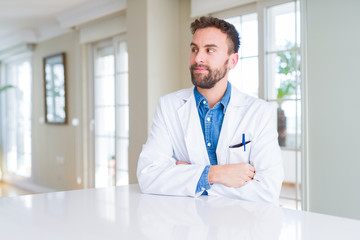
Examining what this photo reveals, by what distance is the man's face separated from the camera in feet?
5.09

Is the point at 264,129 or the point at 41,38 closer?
the point at 264,129

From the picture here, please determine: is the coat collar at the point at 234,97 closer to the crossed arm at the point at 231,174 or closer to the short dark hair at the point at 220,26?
the short dark hair at the point at 220,26

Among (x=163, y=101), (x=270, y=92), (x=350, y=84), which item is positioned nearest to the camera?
(x=163, y=101)

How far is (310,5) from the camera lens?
2766 mm

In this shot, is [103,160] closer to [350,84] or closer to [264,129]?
[350,84]

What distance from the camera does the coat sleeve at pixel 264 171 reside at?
1.41 metres

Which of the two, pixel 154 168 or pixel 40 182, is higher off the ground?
pixel 154 168

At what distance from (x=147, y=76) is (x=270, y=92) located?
1.20 meters

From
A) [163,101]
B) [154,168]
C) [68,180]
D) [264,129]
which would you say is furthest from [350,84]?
[68,180]

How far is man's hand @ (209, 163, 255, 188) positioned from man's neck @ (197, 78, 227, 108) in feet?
1.13

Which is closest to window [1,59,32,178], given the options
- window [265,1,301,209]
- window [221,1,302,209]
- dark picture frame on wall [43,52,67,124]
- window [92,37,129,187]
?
dark picture frame on wall [43,52,67,124]

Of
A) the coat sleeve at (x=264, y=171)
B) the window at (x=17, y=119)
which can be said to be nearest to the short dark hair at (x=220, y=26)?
the coat sleeve at (x=264, y=171)

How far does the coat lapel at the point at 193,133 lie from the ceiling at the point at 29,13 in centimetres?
331

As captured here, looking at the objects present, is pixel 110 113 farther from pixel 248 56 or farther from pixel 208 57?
pixel 208 57
